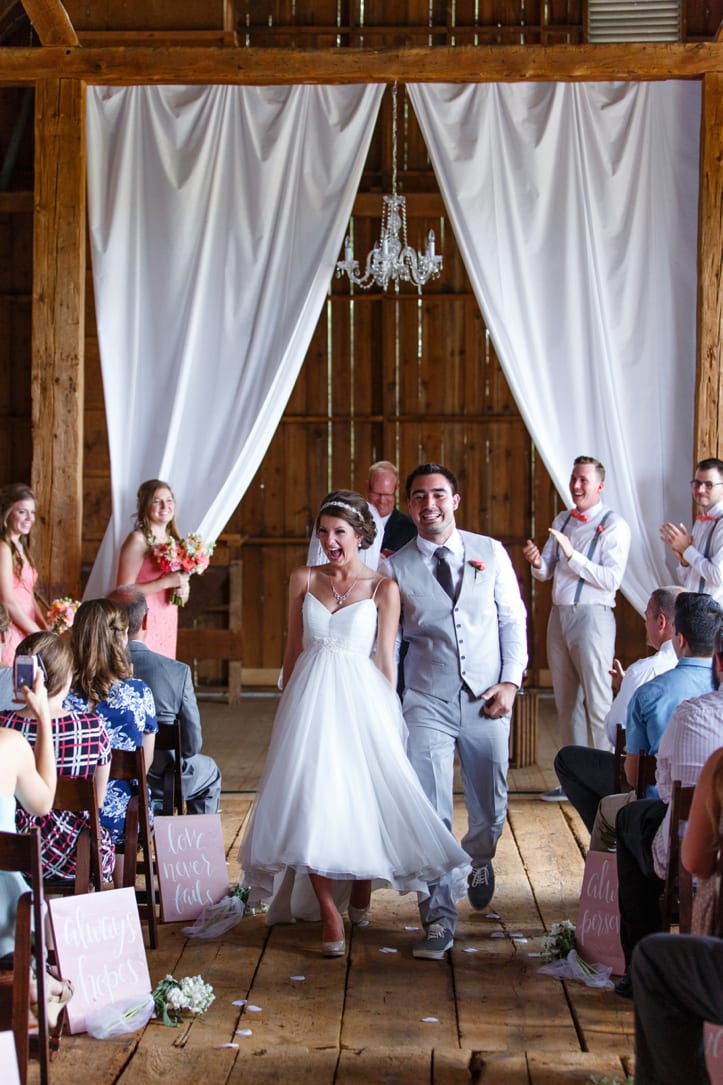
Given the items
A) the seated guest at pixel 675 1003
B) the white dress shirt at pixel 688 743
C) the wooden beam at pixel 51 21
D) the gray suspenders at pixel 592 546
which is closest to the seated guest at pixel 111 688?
the white dress shirt at pixel 688 743

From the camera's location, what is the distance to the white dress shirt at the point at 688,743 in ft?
10.7

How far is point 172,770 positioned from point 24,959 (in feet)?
6.40

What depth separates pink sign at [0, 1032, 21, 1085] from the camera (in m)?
2.49

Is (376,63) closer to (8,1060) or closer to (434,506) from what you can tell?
(434,506)

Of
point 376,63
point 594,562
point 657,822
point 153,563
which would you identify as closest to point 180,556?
point 153,563

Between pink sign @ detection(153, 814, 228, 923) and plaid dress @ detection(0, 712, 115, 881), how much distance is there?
529 mm

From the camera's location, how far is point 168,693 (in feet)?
15.3

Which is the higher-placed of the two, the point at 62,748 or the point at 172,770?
the point at 62,748

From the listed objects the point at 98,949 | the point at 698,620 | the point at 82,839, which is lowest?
the point at 98,949

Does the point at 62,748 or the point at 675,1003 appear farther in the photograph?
the point at 62,748

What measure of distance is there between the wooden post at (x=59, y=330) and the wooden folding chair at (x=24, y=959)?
3761 millimetres

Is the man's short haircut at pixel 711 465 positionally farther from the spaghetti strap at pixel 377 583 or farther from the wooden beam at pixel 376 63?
the spaghetti strap at pixel 377 583

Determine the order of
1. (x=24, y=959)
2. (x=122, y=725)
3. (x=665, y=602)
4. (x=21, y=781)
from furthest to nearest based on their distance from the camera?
(x=665, y=602) < (x=122, y=725) < (x=21, y=781) < (x=24, y=959)

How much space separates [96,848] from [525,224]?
4019 mm
